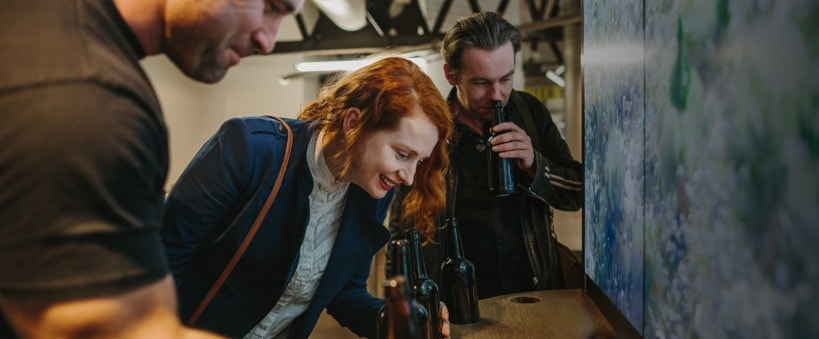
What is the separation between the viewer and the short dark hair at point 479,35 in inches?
80.0

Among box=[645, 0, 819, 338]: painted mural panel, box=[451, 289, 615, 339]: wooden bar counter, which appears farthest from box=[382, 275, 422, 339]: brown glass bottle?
box=[451, 289, 615, 339]: wooden bar counter

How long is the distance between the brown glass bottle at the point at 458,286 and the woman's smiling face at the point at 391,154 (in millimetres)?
201

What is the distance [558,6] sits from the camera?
8.54 metres

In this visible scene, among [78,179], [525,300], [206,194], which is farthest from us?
[525,300]

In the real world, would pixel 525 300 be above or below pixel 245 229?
below

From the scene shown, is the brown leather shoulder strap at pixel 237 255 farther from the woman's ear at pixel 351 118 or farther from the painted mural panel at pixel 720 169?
the painted mural panel at pixel 720 169

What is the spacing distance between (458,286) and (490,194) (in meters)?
0.46

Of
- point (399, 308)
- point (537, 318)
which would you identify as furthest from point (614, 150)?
point (399, 308)

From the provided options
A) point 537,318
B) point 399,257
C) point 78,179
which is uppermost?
point 78,179

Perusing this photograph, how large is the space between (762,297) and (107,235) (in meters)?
0.65

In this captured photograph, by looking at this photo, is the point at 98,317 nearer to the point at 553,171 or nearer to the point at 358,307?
the point at 358,307

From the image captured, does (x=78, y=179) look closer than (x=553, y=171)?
Yes

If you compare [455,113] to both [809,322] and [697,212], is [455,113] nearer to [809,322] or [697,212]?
[697,212]

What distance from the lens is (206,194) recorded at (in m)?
1.36
